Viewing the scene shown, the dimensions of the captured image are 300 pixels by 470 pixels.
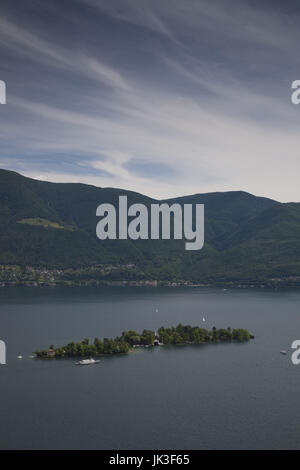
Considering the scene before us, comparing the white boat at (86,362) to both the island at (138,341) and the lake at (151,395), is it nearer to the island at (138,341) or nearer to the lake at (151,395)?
the lake at (151,395)

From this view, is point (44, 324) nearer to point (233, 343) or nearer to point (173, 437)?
point (233, 343)

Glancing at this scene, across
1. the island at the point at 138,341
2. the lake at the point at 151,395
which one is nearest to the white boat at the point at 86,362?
the lake at the point at 151,395

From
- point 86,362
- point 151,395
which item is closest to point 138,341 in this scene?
point 86,362

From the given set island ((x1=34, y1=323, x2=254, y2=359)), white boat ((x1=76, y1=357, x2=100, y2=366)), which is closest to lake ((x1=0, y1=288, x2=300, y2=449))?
white boat ((x1=76, y1=357, x2=100, y2=366))

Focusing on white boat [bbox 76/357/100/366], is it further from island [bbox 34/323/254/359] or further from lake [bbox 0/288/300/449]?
island [bbox 34/323/254/359]
